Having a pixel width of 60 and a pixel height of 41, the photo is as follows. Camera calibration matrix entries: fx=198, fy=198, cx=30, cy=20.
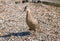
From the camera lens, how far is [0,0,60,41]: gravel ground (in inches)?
199

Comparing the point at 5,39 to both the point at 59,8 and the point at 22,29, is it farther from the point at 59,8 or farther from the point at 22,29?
the point at 59,8

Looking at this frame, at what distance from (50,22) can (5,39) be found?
207 centimetres

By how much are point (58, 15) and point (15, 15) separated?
1591mm

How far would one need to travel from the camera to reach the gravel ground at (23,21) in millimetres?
5066

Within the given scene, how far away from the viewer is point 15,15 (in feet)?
24.1

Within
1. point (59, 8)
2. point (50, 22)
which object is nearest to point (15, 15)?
point (50, 22)

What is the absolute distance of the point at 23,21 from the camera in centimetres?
656

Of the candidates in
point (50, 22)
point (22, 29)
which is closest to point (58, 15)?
point (50, 22)

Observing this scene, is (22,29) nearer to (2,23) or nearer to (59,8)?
(2,23)

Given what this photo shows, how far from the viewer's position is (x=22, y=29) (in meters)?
5.71

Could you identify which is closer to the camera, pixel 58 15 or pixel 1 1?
pixel 58 15

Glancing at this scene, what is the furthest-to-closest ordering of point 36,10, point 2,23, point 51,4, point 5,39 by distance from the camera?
point 51,4 → point 36,10 → point 2,23 → point 5,39

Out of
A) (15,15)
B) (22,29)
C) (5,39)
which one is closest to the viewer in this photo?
(5,39)

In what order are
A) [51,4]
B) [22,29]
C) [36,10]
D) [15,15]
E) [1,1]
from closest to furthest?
[22,29] < [15,15] < [36,10] < [51,4] < [1,1]
